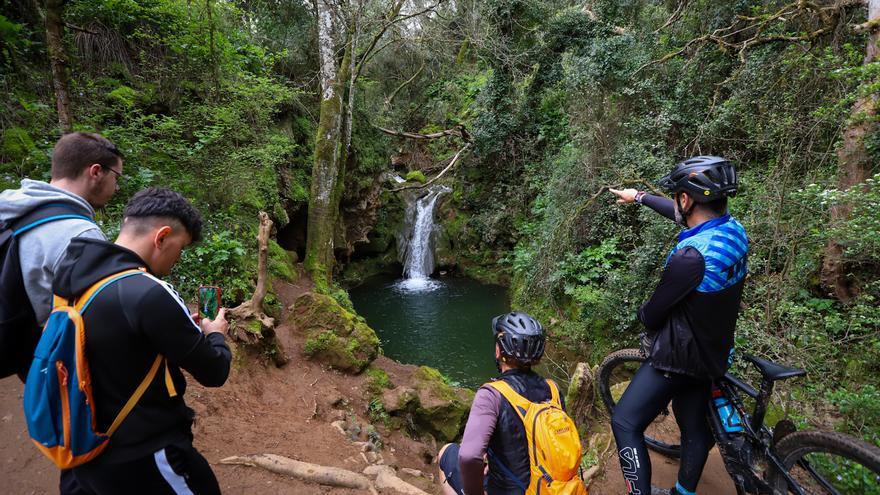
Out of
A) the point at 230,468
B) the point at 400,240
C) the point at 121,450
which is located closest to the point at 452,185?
the point at 400,240

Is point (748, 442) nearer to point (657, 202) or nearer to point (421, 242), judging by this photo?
point (657, 202)

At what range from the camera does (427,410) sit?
18.0 feet

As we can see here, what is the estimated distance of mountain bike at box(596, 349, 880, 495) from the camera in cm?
207

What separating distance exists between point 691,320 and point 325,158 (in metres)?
8.31

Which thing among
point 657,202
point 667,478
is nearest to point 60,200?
A: point 657,202

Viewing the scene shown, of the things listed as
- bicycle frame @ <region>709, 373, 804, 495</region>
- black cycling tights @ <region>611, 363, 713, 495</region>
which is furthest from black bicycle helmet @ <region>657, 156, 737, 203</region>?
bicycle frame @ <region>709, 373, 804, 495</region>

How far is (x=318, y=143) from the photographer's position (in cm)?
890

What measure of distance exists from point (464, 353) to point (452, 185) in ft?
31.2

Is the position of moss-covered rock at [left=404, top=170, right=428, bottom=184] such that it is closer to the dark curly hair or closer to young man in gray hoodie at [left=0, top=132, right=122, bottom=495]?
young man in gray hoodie at [left=0, top=132, right=122, bottom=495]

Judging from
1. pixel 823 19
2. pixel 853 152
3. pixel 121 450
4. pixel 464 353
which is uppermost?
pixel 823 19

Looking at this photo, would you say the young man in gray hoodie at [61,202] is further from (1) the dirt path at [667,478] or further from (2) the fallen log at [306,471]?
(1) the dirt path at [667,478]

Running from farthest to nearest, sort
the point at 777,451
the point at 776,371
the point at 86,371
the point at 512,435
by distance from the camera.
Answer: the point at 777,451 → the point at 776,371 → the point at 512,435 → the point at 86,371

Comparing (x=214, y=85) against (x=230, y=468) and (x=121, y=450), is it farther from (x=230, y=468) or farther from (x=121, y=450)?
(x=121, y=450)

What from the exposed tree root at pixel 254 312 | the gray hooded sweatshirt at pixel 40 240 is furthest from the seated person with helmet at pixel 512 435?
the exposed tree root at pixel 254 312
